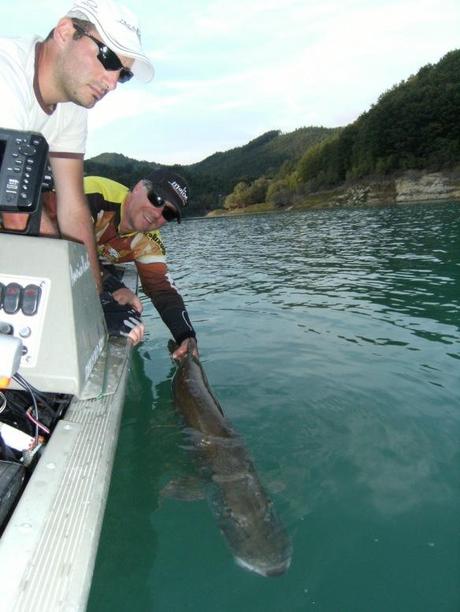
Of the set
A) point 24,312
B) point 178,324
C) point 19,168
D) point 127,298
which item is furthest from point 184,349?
point 19,168

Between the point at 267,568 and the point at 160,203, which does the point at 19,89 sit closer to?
the point at 160,203

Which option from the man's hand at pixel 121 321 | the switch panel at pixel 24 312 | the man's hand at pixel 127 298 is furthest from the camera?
the man's hand at pixel 127 298

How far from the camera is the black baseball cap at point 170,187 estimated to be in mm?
5020

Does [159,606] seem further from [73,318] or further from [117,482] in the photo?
[73,318]

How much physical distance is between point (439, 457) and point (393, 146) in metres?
86.4

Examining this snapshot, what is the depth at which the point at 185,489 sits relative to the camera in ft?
9.97

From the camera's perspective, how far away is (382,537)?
8.73ft

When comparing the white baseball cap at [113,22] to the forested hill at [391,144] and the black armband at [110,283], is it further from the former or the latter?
the forested hill at [391,144]

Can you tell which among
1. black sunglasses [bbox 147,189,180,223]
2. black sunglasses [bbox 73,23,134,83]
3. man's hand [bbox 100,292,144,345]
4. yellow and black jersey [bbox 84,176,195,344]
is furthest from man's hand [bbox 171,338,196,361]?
black sunglasses [bbox 73,23,134,83]

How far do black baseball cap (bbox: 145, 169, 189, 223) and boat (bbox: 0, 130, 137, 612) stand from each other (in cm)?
270

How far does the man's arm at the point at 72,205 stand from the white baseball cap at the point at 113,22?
1.07m

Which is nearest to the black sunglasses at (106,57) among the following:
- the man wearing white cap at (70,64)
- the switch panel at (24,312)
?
the man wearing white cap at (70,64)

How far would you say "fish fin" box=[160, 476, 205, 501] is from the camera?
9.70ft

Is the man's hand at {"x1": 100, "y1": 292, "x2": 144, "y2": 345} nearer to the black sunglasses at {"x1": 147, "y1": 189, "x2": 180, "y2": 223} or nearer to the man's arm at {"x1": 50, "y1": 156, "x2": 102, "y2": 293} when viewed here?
the man's arm at {"x1": 50, "y1": 156, "x2": 102, "y2": 293}
